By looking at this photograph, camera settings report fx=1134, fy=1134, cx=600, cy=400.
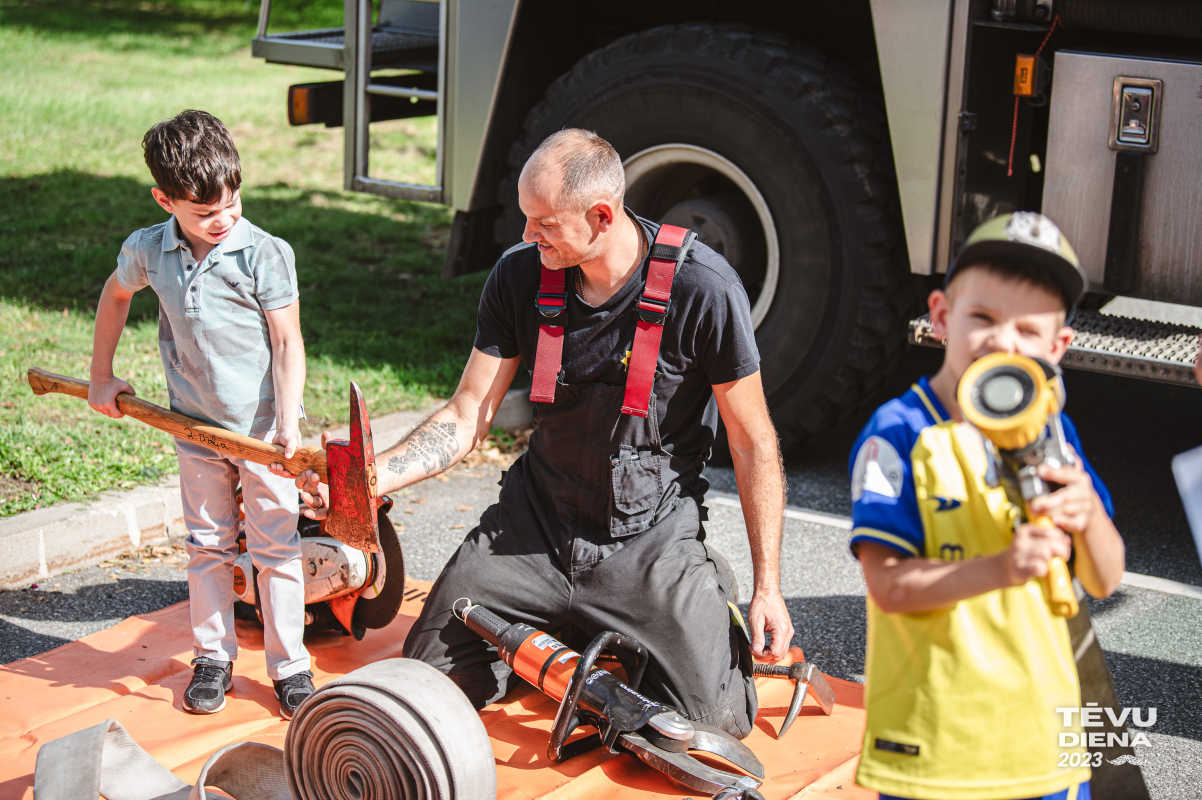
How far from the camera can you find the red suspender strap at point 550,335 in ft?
9.45

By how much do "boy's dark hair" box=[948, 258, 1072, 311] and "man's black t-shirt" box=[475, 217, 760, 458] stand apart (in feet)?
3.89

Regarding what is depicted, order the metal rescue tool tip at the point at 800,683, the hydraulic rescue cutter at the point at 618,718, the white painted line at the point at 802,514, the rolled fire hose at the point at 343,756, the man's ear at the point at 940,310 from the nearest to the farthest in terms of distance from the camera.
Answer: the man's ear at the point at 940,310
the rolled fire hose at the point at 343,756
the hydraulic rescue cutter at the point at 618,718
the metal rescue tool tip at the point at 800,683
the white painted line at the point at 802,514

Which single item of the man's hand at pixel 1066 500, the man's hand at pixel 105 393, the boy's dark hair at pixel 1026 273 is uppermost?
the boy's dark hair at pixel 1026 273

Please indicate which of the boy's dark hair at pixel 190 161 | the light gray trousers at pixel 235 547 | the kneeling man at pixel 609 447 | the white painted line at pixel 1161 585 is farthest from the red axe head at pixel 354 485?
the white painted line at pixel 1161 585

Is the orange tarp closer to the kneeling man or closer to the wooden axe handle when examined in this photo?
the kneeling man

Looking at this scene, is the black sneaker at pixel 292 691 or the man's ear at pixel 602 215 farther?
the black sneaker at pixel 292 691

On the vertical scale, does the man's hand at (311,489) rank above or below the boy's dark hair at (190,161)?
below

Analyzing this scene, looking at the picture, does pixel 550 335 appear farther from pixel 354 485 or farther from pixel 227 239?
pixel 227 239

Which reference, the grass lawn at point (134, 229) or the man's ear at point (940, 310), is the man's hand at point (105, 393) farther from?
the man's ear at point (940, 310)

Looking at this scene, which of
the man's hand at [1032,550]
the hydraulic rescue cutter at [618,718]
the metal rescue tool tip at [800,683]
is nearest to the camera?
the man's hand at [1032,550]

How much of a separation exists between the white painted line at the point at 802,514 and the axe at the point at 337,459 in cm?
200

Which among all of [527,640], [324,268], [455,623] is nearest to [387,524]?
[455,623]

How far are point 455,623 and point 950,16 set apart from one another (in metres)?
2.78

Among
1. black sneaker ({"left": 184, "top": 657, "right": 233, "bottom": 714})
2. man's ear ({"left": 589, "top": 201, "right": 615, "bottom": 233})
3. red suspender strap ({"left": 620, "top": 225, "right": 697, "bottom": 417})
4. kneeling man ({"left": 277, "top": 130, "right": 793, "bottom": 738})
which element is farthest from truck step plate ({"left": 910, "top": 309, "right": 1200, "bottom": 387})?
black sneaker ({"left": 184, "top": 657, "right": 233, "bottom": 714})
